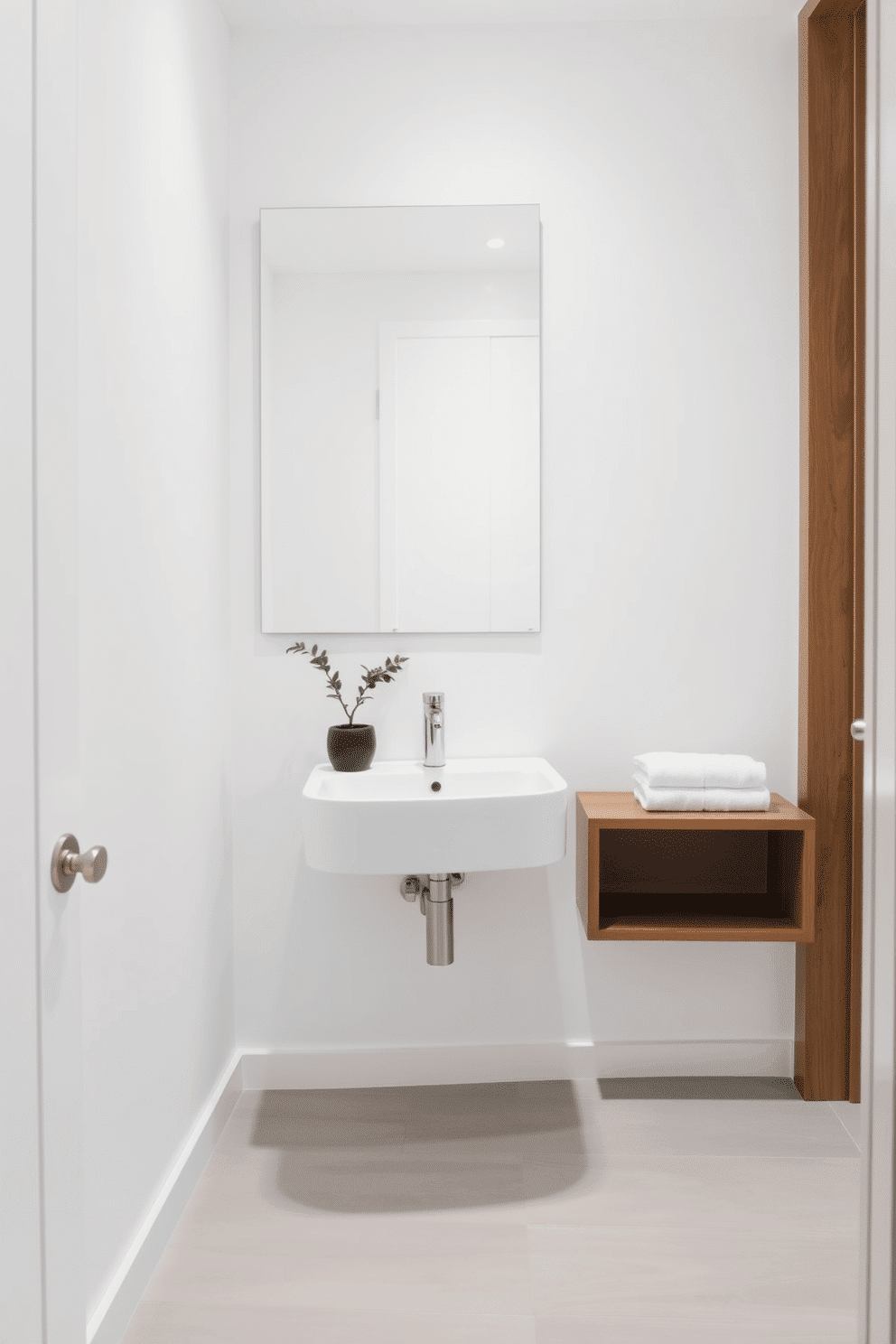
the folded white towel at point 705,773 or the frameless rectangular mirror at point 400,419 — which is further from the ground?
the frameless rectangular mirror at point 400,419

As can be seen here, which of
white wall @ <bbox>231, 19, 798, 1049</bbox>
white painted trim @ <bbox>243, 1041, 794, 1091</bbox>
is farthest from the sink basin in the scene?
white painted trim @ <bbox>243, 1041, 794, 1091</bbox>

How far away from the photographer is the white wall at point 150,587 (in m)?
1.40

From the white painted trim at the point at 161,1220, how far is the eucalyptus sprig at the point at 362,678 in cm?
92

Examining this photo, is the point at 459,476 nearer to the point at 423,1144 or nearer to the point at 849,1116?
the point at 423,1144

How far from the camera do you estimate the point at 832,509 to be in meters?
2.19

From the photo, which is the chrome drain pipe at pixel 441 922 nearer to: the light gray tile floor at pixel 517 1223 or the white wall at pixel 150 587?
the light gray tile floor at pixel 517 1223

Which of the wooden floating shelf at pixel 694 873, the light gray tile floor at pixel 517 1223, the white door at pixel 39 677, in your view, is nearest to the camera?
the white door at pixel 39 677

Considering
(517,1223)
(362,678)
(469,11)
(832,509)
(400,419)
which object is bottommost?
(517,1223)

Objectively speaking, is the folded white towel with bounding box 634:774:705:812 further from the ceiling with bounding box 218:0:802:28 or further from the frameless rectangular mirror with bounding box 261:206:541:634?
the ceiling with bounding box 218:0:802:28

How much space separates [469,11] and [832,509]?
4.71 ft

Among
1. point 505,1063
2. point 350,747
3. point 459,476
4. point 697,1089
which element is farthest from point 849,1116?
point 459,476

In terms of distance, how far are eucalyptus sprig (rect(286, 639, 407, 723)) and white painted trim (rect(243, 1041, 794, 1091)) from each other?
0.85 metres

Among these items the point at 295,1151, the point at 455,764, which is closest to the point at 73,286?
the point at 455,764

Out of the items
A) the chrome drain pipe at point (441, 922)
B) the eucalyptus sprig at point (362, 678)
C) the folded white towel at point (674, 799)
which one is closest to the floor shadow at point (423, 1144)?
the chrome drain pipe at point (441, 922)
